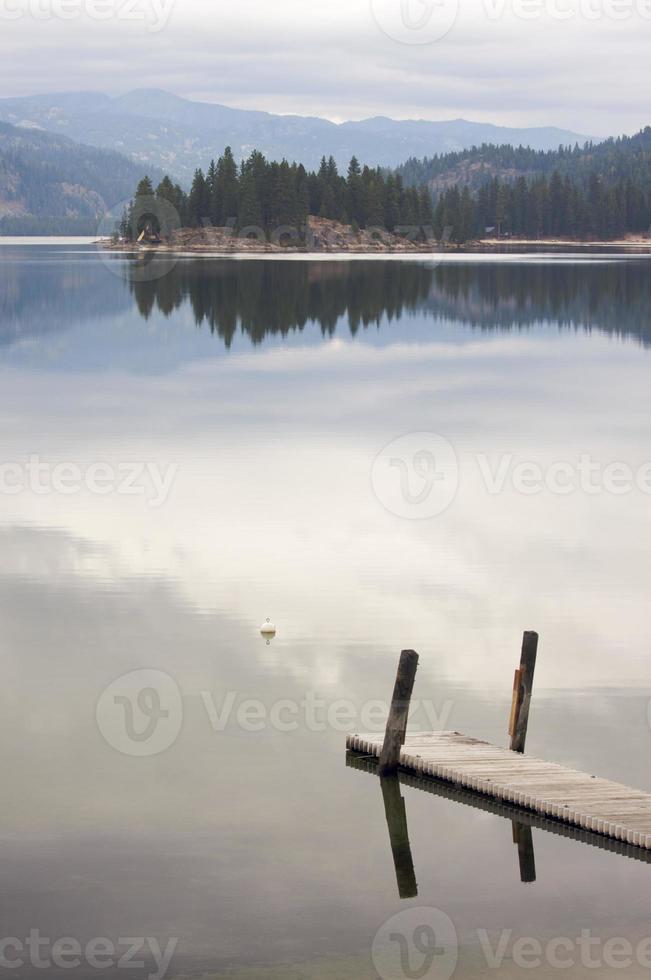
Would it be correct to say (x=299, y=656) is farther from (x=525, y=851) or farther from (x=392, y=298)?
(x=392, y=298)

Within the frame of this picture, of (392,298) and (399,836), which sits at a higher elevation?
(399,836)

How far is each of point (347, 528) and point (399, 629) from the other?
9.48m

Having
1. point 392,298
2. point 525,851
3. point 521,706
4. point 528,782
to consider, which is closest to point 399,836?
point 525,851

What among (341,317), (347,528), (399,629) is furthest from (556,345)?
(399,629)

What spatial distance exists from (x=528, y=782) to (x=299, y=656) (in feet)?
22.3

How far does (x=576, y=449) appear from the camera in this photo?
51281mm

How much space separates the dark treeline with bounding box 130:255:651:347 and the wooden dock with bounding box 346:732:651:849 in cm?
6645

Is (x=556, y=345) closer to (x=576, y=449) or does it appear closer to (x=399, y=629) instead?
(x=576, y=449)

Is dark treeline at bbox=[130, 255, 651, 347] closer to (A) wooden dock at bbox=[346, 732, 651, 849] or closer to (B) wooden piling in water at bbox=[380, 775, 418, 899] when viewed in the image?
(A) wooden dock at bbox=[346, 732, 651, 849]

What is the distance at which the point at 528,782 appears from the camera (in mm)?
20188

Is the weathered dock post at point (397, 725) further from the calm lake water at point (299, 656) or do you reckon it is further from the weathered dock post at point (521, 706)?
the weathered dock post at point (521, 706)

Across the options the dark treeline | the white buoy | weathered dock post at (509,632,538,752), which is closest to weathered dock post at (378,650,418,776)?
weathered dock post at (509,632,538,752)

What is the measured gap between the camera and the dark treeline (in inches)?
3907

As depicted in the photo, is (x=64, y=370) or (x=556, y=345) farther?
(x=556, y=345)
